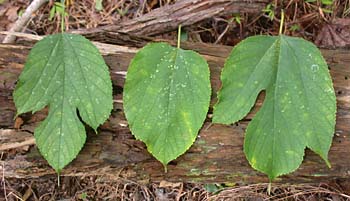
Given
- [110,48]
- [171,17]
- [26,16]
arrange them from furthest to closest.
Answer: [26,16], [171,17], [110,48]

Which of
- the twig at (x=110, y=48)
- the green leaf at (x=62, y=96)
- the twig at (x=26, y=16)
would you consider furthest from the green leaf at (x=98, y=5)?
the green leaf at (x=62, y=96)

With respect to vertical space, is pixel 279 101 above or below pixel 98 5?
below

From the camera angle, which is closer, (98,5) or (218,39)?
(218,39)

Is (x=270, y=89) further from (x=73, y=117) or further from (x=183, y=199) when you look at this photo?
(x=183, y=199)

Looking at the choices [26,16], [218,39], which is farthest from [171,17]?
[26,16]

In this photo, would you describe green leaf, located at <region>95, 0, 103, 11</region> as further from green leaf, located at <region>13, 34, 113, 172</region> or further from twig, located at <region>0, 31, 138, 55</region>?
green leaf, located at <region>13, 34, 113, 172</region>

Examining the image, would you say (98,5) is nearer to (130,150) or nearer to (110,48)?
(110,48)

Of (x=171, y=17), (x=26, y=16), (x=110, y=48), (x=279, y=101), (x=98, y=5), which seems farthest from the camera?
(x=98, y=5)
